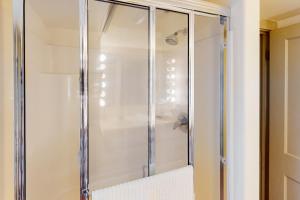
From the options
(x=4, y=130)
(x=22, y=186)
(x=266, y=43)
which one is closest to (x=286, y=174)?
(x=266, y=43)

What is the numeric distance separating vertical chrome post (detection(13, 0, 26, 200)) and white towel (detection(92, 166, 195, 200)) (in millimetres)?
343

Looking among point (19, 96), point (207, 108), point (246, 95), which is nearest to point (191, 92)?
point (207, 108)

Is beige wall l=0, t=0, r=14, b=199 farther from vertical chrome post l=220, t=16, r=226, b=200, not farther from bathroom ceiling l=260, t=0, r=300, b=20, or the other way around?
bathroom ceiling l=260, t=0, r=300, b=20

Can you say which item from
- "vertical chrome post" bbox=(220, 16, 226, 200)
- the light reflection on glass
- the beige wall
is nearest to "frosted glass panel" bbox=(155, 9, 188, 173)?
"vertical chrome post" bbox=(220, 16, 226, 200)

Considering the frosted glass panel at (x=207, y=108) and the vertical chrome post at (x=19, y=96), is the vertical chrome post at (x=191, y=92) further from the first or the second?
the vertical chrome post at (x=19, y=96)

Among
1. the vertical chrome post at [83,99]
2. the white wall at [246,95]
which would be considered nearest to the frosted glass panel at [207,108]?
the white wall at [246,95]

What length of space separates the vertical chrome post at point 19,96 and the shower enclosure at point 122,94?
0.72ft

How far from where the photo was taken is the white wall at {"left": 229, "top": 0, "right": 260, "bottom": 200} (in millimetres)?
1327

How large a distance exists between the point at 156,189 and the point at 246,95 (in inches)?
31.1

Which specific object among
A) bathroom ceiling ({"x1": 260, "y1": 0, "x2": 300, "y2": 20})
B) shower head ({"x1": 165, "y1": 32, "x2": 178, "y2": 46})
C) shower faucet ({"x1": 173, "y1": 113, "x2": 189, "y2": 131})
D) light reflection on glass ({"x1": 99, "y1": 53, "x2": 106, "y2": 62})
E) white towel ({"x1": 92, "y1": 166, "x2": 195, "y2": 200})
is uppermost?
bathroom ceiling ({"x1": 260, "y1": 0, "x2": 300, "y2": 20})

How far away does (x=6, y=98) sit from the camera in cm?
91

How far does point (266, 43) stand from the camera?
199 cm

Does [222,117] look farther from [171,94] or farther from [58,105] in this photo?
[58,105]

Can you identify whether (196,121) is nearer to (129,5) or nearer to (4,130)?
(129,5)
